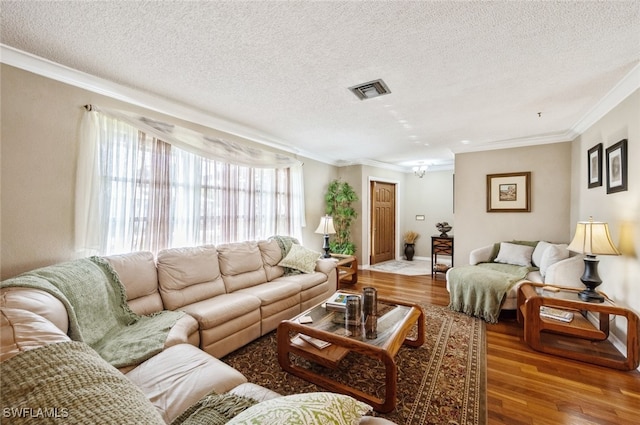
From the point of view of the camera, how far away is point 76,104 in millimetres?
2316

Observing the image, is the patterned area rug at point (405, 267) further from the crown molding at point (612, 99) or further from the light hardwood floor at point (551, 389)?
the crown molding at point (612, 99)

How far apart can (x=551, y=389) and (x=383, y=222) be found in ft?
15.6

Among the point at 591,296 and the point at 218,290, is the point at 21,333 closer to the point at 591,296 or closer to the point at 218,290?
the point at 218,290

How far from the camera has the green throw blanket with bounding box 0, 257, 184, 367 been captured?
1628 mm

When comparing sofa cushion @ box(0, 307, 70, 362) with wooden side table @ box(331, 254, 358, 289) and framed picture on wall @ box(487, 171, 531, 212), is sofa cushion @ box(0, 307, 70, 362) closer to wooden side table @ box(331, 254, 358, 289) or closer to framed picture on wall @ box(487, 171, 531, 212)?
wooden side table @ box(331, 254, 358, 289)

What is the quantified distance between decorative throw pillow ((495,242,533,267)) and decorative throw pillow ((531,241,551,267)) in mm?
53

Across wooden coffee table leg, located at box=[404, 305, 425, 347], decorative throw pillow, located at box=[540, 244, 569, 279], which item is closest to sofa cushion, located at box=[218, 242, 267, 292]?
wooden coffee table leg, located at box=[404, 305, 425, 347]

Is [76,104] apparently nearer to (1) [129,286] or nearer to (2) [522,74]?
(1) [129,286]

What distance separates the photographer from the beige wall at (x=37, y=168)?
77.3 inches

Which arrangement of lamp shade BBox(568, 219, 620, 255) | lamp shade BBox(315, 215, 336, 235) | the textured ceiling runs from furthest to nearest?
1. lamp shade BBox(315, 215, 336, 235)
2. lamp shade BBox(568, 219, 620, 255)
3. the textured ceiling

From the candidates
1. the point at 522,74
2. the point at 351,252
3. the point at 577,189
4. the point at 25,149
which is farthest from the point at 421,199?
the point at 25,149

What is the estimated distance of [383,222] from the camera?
6578mm

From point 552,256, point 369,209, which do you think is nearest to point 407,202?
point 369,209

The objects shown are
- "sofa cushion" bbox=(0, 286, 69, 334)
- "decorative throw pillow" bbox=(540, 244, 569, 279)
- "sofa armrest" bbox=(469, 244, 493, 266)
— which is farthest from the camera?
"sofa armrest" bbox=(469, 244, 493, 266)
